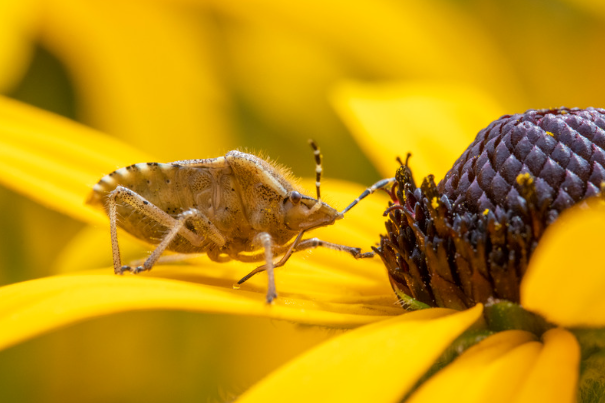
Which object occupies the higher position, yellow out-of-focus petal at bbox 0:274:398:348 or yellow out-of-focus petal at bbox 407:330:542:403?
yellow out-of-focus petal at bbox 0:274:398:348

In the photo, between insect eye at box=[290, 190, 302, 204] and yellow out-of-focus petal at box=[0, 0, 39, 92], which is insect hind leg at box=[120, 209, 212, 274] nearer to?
insect eye at box=[290, 190, 302, 204]

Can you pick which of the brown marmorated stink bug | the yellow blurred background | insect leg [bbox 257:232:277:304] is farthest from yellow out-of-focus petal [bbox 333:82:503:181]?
insect leg [bbox 257:232:277:304]

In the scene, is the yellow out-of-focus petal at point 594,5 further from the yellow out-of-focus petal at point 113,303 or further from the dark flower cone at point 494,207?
the yellow out-of-focus petal at point 113,303

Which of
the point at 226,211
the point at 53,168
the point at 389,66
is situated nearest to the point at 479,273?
the point at 226,211

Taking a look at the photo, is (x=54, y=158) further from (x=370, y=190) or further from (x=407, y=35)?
(x=407, y=35)

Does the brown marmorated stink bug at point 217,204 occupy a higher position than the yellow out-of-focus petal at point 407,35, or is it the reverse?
the yellow out-of-focus petal at point 407,35

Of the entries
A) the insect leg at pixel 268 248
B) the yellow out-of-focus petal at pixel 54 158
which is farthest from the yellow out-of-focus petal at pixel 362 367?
the yellow out-of-focus petal at pixel 54 158

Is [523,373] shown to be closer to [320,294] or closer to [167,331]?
[320,294]
